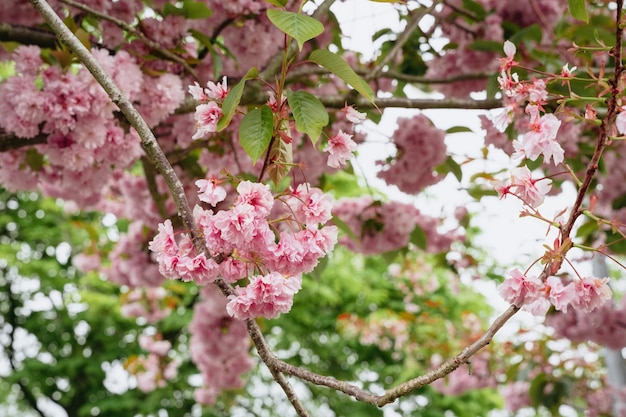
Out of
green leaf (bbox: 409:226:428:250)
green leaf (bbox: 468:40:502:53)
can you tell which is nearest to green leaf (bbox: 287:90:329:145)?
green leaf (bbox: 468:40:502:53)

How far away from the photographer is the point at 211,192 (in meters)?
0.96

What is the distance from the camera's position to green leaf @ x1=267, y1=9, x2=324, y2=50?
0.93 m

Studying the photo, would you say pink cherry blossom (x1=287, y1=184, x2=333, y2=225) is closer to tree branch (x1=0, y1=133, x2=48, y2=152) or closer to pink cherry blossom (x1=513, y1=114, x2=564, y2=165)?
pink cherry blossom (x1=513, y1=114, x2=564, y2=165)

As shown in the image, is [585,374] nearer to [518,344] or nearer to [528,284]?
[518,344]

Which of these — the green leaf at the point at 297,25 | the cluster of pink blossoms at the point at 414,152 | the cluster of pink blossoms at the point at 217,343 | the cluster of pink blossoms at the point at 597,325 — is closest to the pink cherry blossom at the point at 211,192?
the green leaf at the point at 297,25

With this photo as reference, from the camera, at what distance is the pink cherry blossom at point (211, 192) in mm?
959

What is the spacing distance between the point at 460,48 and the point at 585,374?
2.41 m

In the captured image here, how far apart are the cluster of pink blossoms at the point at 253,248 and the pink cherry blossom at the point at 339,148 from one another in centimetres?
8

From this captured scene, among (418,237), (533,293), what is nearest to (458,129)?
(418,237)

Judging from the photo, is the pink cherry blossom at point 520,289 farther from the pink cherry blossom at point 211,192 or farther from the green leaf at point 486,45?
the green leaf at point 486,45

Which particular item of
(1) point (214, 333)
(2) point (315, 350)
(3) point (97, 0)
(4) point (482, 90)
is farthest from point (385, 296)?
(3) point (97, 0)

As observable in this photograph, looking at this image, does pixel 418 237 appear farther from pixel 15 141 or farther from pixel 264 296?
pixel 264 296

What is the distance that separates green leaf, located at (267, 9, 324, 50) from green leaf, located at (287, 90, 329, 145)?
4.2 inches

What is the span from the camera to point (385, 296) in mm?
8398
